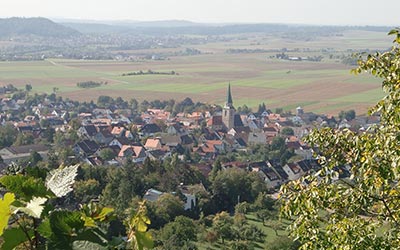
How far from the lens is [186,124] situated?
60531 millimetres

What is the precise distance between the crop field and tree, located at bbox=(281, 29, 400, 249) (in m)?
64.7

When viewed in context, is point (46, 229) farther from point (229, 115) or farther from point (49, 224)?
point (229, 115)

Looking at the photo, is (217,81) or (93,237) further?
(217,81)

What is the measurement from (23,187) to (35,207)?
0.26ft

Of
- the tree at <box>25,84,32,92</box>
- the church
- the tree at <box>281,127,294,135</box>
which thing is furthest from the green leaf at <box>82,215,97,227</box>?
the tree at <box>25,84,32,92</box>

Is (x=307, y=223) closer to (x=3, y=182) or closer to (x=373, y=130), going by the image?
(x=373, y=130)

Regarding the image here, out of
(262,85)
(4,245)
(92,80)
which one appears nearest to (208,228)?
(4,245)

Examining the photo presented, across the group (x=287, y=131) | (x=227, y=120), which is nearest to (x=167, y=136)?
(x=227, y=120)

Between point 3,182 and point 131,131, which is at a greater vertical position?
point 3,182

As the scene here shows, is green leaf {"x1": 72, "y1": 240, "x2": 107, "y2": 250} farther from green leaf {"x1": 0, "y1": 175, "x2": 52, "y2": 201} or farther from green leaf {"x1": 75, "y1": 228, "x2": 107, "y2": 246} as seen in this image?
green leaf {"x1": 0, "y1": 175, "x2": 52, "y2": 201}

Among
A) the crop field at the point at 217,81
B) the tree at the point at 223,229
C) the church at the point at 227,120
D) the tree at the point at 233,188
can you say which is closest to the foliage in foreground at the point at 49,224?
the tree at the point at 223,229

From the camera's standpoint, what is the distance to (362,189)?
4.50 metres

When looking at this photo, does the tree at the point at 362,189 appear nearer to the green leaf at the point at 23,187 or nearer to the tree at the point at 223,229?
the green leaf at the point at 23,187

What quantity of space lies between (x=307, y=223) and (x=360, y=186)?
0.55 m
